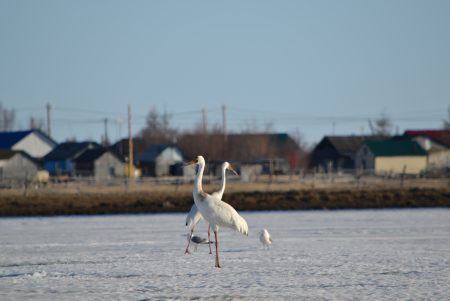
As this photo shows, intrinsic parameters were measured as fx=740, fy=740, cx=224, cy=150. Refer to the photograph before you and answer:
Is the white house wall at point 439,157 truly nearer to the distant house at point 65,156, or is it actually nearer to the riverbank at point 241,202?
the distant house at point 65,156

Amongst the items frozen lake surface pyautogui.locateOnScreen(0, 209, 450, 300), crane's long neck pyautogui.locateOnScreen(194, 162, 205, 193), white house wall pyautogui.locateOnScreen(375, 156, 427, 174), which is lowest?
frozen lake surface pyautogui.locateOnScreen(0, 209, 450, 300)

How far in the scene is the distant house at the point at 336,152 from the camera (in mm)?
93500

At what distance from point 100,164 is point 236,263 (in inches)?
2586

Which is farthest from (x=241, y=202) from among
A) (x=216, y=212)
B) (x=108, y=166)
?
(x=108, y=166)

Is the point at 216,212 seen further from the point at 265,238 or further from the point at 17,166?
the point at 17,166

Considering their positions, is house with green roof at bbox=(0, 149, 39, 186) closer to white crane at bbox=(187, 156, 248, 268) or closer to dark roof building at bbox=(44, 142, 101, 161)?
dark roof building at bbox=(44, 142, 101, 161)

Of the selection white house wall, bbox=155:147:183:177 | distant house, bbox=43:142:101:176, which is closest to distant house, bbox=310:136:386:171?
white house wall, bbox=155:147:183:177

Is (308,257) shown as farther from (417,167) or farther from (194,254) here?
(417,167)

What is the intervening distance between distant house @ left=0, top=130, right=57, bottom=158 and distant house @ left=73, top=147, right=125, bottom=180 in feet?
58.1

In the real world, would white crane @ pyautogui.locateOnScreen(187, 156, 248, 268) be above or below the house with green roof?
below

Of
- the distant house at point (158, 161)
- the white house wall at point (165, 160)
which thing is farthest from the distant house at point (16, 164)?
the white house wall at point (165, 160)

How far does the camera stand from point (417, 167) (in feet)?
275

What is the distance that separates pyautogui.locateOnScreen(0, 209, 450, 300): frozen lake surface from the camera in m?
11.8

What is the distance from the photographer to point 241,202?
3641 centimetres
